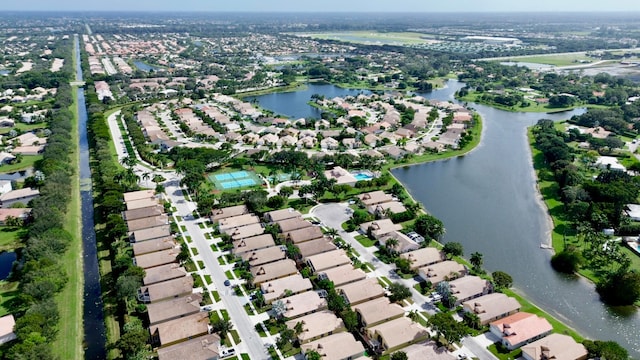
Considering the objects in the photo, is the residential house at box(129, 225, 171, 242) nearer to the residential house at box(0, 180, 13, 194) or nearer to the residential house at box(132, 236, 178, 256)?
the residential house at box(132, 236, 178, 256)

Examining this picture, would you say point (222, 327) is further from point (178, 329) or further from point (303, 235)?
point (303, 235)

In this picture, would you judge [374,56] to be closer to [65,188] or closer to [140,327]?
[65,188]

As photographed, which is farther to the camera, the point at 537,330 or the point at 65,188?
the point at 65,188

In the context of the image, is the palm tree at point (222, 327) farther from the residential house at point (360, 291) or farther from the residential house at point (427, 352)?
the residential house at point (427, 352)

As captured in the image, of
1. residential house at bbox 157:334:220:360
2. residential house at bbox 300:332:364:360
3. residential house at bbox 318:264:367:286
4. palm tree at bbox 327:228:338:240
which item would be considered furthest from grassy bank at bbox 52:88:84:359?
palm tree at bbox 327:228:338:240

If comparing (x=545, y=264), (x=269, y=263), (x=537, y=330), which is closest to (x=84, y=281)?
(x=269, y=263)

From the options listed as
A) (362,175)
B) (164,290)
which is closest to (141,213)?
(164,290)
